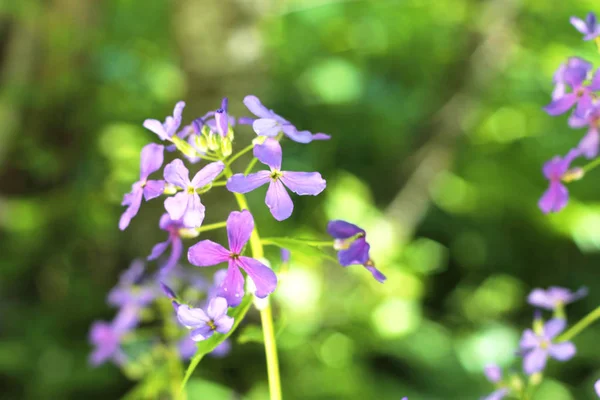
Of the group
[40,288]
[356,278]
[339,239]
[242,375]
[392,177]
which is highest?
[392,177]

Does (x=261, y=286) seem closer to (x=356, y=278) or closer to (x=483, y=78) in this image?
(x=356, y=278)

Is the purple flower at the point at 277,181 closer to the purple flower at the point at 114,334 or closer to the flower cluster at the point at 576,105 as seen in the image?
the flower cluster at the point at 576,105

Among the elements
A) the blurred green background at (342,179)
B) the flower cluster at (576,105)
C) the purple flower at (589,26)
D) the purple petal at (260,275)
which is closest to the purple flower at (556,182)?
the flower cluster at (576,105)

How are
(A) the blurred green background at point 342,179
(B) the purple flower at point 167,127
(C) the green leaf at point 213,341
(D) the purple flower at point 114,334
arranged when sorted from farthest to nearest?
(A) the blurred green background at point 342,179, (D) the purple flower at point 114,334, (B) the purple flower at point 167,127, (C) the green leaf at point 213,341

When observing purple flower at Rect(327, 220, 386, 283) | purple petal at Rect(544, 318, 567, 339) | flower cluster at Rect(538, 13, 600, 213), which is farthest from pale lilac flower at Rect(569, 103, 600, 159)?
purple flower at Rect(327, 220, 386, 283)

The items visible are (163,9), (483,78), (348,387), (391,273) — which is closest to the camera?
(348,387)

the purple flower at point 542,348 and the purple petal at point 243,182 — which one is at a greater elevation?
the purple flower at point 542,348

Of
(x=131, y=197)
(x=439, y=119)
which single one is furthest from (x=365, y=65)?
(x=131, y=197)
